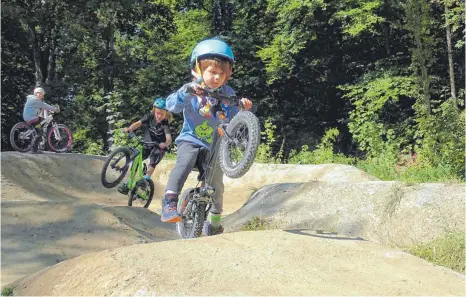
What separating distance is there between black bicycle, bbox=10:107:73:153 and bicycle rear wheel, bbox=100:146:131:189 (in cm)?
449

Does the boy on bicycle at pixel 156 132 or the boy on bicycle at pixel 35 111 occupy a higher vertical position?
the boy on bicycle at pixel 35 111

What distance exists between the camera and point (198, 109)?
15.2 ft

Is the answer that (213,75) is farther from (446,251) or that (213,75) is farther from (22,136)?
(22,136)

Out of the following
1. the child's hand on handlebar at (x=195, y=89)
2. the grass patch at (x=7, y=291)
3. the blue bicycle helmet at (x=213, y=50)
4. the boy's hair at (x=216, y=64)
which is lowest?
the grass patch at (x=7, y=291)

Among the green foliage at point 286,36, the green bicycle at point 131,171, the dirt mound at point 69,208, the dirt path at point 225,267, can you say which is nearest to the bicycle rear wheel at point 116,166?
the green bicycle at point 131,171

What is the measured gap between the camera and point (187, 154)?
4.65 m

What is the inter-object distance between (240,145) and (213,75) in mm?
695

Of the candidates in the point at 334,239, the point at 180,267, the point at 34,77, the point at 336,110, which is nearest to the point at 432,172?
the point at 334,239

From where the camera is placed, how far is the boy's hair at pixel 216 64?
4.45 metres

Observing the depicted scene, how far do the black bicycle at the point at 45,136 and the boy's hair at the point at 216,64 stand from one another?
30.2 feet

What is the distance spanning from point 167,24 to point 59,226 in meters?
19.2

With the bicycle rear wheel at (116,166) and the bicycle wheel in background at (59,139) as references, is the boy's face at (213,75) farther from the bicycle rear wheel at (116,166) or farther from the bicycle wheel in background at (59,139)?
the bicycle wheel in background at (59,139)

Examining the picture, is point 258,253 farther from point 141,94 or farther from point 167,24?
point 167,24

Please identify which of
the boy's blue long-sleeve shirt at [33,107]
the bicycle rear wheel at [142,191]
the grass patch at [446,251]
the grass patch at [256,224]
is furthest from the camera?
the boy's blue long-sleeve shirt at [33,107]
